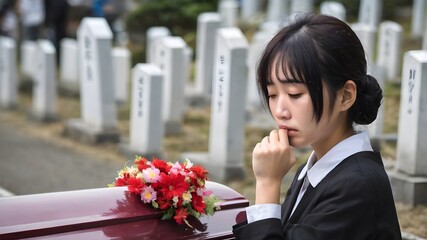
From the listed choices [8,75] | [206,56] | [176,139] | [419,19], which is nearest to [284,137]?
[176,139]

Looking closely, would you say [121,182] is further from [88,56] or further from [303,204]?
[88,56]

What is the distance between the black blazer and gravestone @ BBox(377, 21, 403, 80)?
8448mm

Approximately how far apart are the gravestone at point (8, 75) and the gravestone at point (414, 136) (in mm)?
7487

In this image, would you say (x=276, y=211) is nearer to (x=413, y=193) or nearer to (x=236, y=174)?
(x=413, y=193)

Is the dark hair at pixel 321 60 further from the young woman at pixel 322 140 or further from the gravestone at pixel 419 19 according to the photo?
the gravestone at pixel 419 19

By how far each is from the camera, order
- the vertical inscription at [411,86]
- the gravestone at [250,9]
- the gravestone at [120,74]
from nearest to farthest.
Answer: the vertical inscription at [411,86] < the gravestone at [120,74] < the gravestone at [250,9]

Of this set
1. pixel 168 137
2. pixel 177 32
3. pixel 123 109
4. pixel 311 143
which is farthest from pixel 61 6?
pixel 311 143

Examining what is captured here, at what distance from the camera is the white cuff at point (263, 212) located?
2.27m

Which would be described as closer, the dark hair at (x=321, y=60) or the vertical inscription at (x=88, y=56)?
the dark hair at (x=321, y=60)

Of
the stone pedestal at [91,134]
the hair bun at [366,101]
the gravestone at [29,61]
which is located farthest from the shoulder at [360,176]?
the gravestone at [29,61]

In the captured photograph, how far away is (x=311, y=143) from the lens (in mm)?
2355

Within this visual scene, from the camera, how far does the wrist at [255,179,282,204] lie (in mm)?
2314

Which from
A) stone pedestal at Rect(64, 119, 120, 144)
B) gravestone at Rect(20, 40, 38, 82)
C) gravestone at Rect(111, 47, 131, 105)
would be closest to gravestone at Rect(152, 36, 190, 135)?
stone pedestal at Rect(64, 119, 120, 144)

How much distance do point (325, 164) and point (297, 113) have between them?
0.20m
